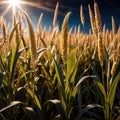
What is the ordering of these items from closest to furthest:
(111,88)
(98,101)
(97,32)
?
(111,88) → (97,32) → (98,101)

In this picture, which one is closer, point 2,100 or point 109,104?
point 109,104

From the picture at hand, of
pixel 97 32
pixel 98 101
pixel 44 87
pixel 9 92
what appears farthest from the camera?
pixel 44 87

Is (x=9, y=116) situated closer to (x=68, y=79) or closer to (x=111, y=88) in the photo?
(x=68, y=79)

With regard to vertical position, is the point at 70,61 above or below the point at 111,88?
above

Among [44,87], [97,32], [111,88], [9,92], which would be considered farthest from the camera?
[44,87]

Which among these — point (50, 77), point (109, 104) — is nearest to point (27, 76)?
point (50, 77)

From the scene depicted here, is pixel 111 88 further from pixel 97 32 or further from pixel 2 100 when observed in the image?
pixel 2 100

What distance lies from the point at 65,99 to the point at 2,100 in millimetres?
639

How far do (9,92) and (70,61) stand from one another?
2.04ft

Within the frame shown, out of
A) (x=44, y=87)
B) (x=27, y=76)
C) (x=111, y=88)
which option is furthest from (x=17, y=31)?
(x=111, y=88)

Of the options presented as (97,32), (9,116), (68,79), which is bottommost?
(9,116)

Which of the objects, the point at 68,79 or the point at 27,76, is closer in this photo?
the point at 68,79

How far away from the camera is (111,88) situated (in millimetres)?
2514

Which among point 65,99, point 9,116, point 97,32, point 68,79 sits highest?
point 97,32
